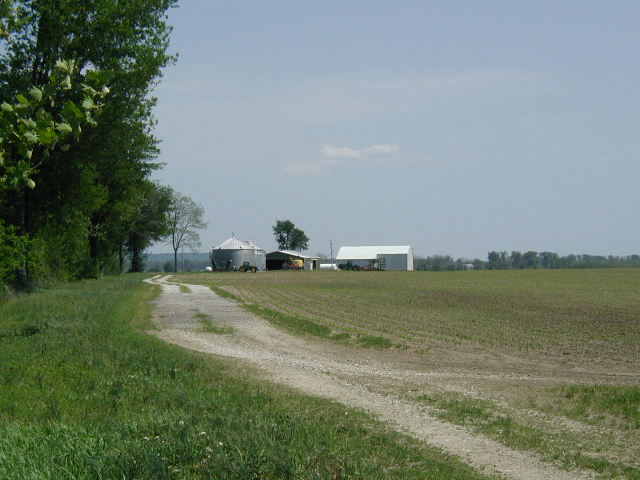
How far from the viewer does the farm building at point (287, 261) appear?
451ft

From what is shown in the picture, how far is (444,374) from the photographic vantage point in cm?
1402

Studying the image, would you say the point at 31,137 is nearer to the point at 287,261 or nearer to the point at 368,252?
the point at 287,261

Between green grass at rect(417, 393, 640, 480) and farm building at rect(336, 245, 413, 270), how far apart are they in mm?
137377

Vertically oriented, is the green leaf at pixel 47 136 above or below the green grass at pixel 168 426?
above

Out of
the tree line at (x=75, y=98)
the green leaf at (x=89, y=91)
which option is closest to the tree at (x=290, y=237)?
the tree line at (x=75, y=98)

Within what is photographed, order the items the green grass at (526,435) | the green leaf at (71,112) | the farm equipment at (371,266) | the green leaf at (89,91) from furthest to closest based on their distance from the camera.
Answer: the farm equipment at (371,266) → the green grass at (526,435) → the green leaf at (89,91) → the green leaf at (71,112)

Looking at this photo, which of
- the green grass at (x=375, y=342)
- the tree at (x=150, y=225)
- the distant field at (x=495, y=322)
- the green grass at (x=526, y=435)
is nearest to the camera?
the green grass at (x=526, y=435)

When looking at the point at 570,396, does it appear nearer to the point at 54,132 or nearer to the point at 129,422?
the point at 129,422

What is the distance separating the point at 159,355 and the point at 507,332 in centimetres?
1171

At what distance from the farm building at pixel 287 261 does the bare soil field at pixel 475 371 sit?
352 ft

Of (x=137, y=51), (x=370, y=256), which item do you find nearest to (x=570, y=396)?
(x=137, y=51)

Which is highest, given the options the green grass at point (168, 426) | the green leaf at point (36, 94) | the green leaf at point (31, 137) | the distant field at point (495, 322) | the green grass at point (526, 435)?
the green leaf at point (36, 94)

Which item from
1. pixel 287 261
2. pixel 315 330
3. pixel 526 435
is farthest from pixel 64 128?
pixel 287 261

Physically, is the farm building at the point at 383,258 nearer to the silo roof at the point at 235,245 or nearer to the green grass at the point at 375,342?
the silo roof at the point at 235,245
